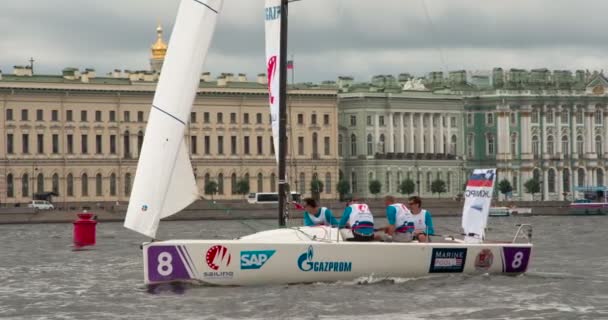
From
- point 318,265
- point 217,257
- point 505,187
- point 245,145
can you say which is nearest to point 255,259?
point 217,257

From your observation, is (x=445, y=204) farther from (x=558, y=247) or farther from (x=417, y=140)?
(x=558, y=247)

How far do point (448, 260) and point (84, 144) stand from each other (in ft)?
234

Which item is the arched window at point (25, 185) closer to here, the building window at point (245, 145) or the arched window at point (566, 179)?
the building window at point (245, 145)

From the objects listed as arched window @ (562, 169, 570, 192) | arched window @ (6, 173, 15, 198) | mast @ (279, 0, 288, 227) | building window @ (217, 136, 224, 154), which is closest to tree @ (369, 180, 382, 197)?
building window @ (217, 136, 224, 154)

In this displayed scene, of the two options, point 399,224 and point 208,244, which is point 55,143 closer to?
point 399,224

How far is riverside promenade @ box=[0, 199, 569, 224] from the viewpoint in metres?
75.6

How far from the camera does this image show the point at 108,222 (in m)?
76.2

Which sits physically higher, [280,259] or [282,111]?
[282,111]

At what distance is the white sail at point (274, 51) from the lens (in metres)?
25.3

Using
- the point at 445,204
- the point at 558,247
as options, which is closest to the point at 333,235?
the point at 558,247

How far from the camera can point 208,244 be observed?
928 inches

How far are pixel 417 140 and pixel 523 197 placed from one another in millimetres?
6673

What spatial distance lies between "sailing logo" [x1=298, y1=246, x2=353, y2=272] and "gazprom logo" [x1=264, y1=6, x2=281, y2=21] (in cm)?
332

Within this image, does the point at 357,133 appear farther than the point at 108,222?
Yes
